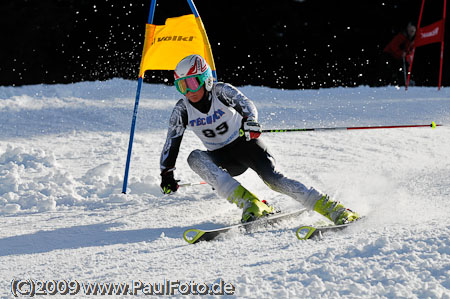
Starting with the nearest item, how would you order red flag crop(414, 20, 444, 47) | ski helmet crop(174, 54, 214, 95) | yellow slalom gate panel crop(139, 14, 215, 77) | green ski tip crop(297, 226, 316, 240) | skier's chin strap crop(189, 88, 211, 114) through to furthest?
green ski tip crop(297, 226, 316, 240) → ski helmet crop(174, 54, 214, 95) → skier's chin strap crop(189, 88, 211, 114) → yellow slalom gate panel crop(139, 14, 215, 77) → red flag crop(414, 20, 444, 47)

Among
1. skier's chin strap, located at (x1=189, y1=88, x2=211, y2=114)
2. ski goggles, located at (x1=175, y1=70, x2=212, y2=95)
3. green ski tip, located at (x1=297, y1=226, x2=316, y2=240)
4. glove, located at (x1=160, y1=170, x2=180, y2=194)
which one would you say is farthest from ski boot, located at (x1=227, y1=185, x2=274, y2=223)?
ski goggles, located at (x1=175, y1=70, x2=212, y2=95)

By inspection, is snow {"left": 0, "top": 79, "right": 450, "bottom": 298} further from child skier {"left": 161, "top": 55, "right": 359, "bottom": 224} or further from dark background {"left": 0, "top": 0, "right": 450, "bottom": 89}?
dark background {"left": 0, "top": 0, "right": 450, "bottom": 89}

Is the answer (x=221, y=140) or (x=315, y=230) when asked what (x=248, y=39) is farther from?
(x=315, y=230)

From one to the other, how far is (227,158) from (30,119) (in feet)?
14.3

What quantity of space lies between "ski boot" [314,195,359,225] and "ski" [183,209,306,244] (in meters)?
0.25

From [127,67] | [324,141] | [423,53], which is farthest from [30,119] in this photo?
[423,53]

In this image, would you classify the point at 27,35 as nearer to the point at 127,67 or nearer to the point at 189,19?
the point at 127,67

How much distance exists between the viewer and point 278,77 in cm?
1527

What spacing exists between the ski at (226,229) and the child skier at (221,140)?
0.06 meters

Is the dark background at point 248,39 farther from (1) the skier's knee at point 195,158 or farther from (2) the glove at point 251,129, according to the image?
(2) the glove at point 251,129

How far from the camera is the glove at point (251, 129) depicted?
336 cm

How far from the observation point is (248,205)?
10.8 ft

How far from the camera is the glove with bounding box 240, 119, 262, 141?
3363mm

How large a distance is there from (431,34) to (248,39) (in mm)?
6136
